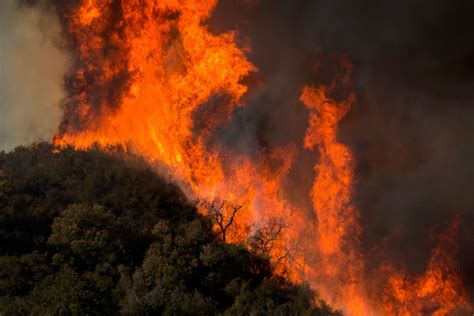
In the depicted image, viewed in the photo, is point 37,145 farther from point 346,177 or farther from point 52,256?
point 346,177

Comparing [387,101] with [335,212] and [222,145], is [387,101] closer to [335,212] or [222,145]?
[335,212]

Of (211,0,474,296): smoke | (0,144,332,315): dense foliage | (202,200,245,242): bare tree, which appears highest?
(211,0,474,296): smoke

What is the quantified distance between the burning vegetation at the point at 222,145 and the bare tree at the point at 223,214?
87 millimetres

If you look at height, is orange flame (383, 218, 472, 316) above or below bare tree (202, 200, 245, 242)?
below

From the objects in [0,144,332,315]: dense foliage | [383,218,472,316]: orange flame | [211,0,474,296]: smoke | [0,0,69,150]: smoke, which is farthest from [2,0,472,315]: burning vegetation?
[0,0,69,150]: smoke

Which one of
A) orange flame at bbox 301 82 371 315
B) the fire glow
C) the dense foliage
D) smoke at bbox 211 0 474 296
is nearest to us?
the dense foliage

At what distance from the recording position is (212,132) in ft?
120

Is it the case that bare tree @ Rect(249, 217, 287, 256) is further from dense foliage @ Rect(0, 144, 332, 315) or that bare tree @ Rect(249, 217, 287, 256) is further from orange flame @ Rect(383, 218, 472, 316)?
orange flame @ Rect(383, 218, 472, 316)

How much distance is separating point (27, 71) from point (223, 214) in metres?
23.4

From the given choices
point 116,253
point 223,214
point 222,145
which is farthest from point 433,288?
point 116,253

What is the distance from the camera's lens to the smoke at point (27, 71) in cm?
4856

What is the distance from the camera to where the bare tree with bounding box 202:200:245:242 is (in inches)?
1337

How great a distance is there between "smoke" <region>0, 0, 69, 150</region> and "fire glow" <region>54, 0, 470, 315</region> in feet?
15.3

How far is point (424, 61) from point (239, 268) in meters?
14.4
